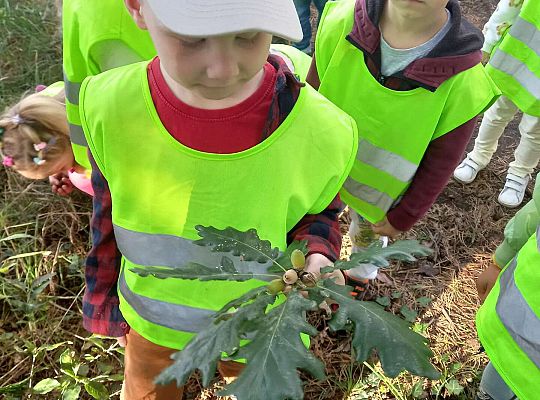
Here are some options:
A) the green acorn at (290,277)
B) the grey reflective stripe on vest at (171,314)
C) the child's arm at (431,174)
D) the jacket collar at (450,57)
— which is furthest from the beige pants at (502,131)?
the green acorn at (290,277)

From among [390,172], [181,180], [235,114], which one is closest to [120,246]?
[181,180]

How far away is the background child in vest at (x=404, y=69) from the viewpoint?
1.52 metres

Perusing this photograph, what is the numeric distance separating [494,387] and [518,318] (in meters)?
0.67

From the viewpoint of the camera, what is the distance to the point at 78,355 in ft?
7.16

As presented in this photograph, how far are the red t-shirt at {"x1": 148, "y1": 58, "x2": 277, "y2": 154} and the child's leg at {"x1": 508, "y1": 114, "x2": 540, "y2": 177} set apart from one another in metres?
1.96

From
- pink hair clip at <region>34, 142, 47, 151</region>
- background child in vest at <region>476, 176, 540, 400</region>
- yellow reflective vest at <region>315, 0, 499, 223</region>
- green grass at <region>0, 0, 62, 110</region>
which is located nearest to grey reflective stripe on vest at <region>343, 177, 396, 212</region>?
yellow reflective vest at <region>315, 0, 499, 223</region>

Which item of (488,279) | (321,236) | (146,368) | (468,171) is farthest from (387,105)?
(468,171)

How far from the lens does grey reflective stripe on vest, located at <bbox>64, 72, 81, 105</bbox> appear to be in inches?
64.4

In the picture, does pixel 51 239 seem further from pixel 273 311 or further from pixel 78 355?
pixel 273 311

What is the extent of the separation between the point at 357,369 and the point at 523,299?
1030 millimetres

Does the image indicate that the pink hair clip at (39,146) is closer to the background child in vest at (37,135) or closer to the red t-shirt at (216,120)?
the background child in vest at (37,135)

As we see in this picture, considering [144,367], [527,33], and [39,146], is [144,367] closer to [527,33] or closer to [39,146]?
[39,146]

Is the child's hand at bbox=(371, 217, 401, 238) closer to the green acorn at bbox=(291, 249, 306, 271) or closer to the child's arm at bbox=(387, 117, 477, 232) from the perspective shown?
the child's arm at bbox=(387, 117, 477, 232)

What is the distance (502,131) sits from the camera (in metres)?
2.90
